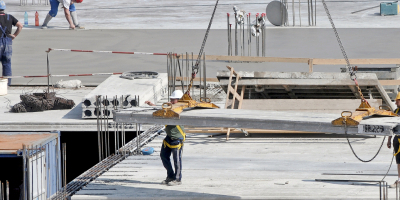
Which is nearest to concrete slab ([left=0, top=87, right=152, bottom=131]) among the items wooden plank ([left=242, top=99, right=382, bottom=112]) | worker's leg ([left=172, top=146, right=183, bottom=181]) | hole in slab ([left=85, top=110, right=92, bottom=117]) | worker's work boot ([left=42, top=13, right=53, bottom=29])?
hole in slab ([left=85, top=110, right=92, bottom=117])

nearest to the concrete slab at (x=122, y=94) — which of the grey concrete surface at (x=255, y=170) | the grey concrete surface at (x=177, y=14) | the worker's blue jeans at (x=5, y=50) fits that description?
the grey concrete surface at (x=255, y=170)

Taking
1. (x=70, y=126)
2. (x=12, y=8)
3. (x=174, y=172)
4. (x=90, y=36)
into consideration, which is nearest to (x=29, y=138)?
(x=70, y=126)

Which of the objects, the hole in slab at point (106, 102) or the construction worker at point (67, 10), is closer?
the hole in slab at point (106, 102)

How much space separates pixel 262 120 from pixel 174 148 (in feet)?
6.02

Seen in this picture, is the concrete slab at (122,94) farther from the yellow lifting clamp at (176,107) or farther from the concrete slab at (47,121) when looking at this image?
the yellow lifting clamp at (176,107)

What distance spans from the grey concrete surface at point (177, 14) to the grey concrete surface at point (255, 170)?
1558cm

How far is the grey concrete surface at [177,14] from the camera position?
29750 millimetres

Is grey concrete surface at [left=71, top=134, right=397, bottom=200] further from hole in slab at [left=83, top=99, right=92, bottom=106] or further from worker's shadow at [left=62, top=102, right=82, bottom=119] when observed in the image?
worker's shadow at [left=62, top=102, right=82, bottom=119]

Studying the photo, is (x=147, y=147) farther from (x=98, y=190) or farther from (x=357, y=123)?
(x=357, y=123)

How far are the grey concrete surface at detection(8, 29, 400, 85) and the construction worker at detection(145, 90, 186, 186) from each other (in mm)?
9548

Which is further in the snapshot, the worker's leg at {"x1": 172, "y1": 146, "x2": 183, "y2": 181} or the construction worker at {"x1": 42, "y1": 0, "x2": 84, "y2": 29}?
the construction worker at {"x1": 42, "y1": 0, "x2": 84, "y2": 29}

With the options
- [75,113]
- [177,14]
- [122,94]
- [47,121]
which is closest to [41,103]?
[75,113]

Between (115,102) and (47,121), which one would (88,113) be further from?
(115,102)

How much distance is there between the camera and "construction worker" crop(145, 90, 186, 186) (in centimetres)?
1054
